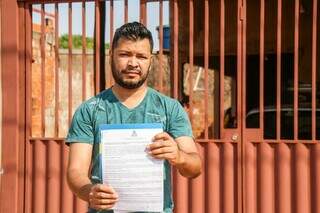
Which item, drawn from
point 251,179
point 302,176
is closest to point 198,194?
point 251,179

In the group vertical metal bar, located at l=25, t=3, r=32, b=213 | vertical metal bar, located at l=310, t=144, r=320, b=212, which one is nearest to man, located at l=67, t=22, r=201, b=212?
vertical metal bar, located at l=310, t=144, r=320, b=212

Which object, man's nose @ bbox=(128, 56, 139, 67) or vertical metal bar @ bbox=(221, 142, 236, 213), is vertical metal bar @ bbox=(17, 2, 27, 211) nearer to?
vertical metal bar @ bbox=(221, 142, 236, 213)

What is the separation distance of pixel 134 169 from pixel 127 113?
28 centimetres

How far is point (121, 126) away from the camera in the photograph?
2039 millimetres

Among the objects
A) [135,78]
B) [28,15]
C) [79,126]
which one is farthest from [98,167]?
[28,15]

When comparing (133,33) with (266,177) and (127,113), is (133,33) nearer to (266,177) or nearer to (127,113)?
(127,113)

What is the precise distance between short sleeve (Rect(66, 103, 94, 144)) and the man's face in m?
0.19

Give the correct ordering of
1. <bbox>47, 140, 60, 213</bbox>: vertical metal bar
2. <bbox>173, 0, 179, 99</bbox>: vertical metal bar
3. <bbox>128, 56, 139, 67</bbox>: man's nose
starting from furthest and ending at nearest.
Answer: <bbox>47, 140, 60, 213</bbox>: vertical metal bar, <bbox>173, 0, 179, 99</bbox>: vertical metal bar, <bbox>128, 56, 139, 67</bbox>: man's nose

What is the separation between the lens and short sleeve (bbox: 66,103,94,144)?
7.24 feet

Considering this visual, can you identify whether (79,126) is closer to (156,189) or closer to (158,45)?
(156,189)

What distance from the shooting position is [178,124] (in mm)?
2230

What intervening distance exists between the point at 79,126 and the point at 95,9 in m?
2.66

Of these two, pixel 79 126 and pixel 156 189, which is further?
pixel 79 126

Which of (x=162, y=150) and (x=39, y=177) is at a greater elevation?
(x=162, y=150)
